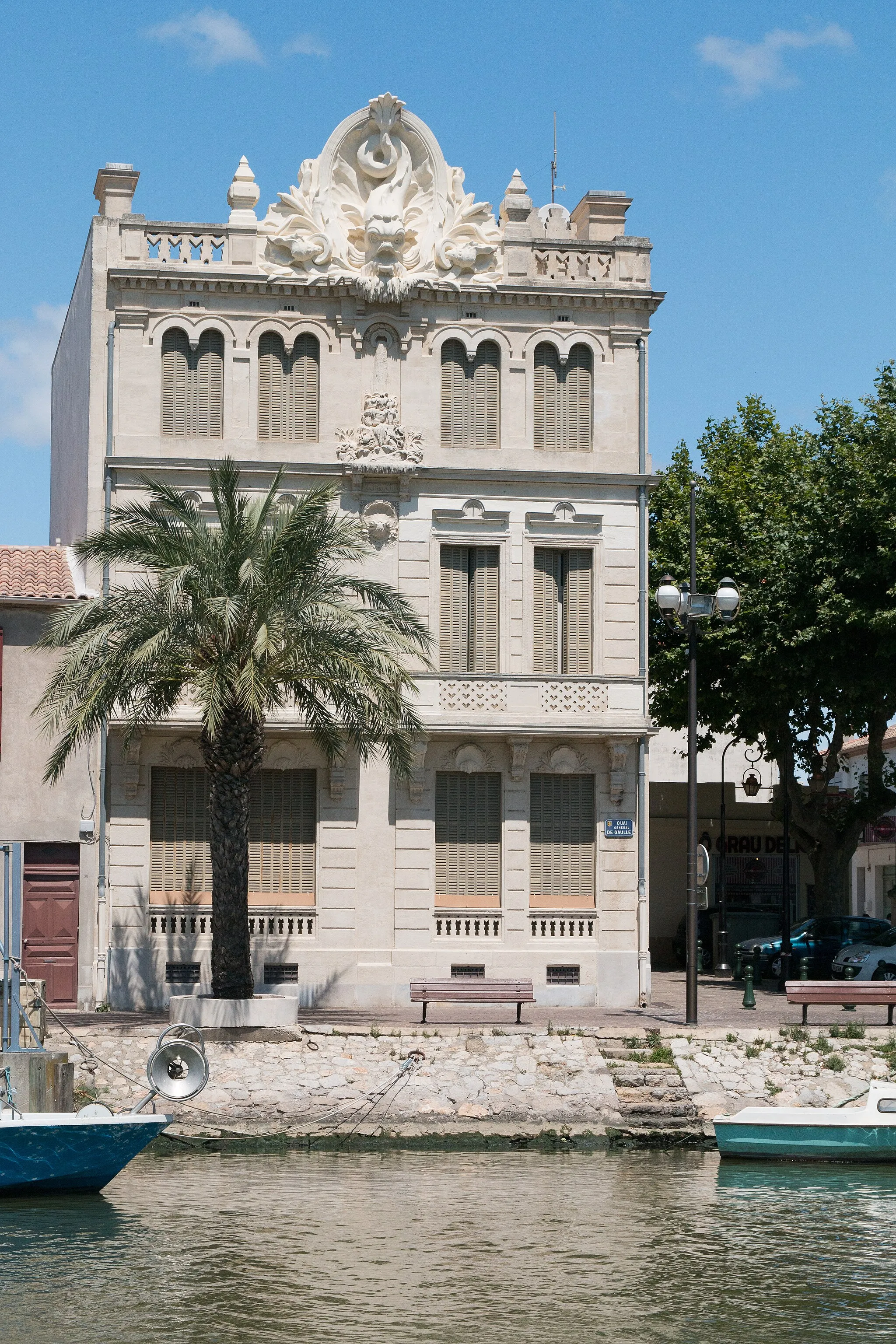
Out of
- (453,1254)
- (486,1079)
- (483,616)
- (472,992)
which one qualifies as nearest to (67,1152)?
(453,1254)

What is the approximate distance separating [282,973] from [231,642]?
7.47 meters

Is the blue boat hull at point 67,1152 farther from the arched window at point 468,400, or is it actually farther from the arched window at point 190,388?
the arched window at point 468,400

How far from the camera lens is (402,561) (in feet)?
104

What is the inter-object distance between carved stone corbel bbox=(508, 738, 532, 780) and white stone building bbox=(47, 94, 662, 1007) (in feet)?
0.24


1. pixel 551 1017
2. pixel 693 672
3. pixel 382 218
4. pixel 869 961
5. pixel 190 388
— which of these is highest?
pixel 382 218

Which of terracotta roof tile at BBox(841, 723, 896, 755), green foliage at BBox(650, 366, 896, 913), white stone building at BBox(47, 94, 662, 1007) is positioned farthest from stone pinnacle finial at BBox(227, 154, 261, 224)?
terracotta roof tile at BBox(841, 723, 896, 755)

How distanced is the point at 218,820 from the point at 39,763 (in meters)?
4.98

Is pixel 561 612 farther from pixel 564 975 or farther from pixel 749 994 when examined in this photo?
pixel 749 994

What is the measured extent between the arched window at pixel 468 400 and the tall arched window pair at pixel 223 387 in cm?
241

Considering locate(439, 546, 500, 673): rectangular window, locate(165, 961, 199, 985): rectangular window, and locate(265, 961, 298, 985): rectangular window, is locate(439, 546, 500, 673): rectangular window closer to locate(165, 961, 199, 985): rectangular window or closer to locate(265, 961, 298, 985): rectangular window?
locate(265, 961, 298, 985): rectangular window

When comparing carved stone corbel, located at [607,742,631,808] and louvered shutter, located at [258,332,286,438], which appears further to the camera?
louvered shutter, located at [258,332,286,438]

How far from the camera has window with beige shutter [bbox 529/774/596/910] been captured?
31.7 metres

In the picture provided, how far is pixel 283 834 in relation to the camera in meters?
31.2

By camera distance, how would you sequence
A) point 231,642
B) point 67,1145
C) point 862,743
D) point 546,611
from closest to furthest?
point 67,1145 < point 231,642 < point 546,611 < point 862,743
